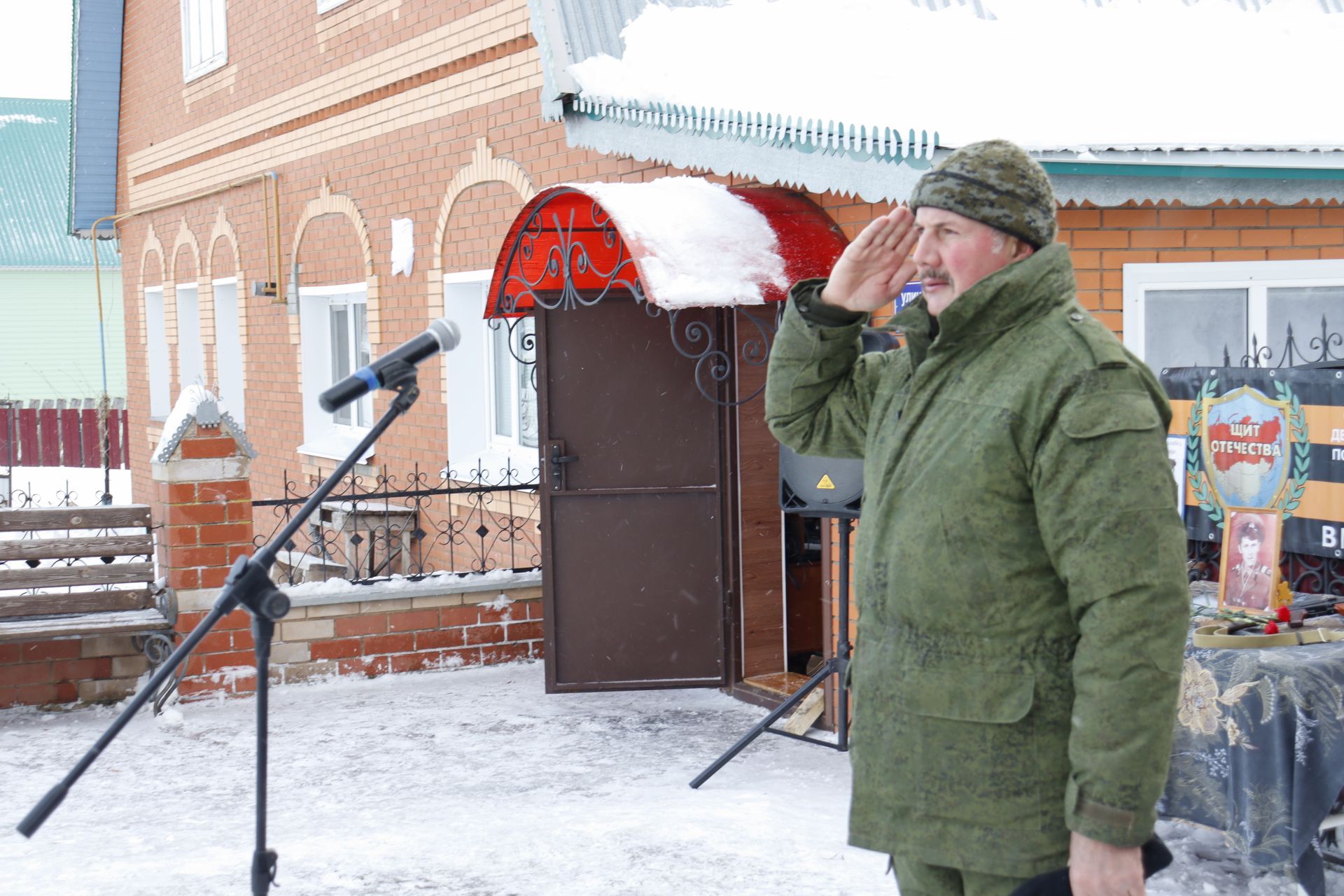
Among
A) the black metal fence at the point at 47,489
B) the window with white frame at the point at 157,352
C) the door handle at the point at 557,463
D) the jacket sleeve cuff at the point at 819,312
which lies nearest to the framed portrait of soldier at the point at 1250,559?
the jacket sleeve cuff at the point at 819,312

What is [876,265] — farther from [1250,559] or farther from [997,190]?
[1250,559]

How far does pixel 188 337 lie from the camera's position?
1482cm

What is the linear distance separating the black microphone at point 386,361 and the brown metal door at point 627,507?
12.3 feet

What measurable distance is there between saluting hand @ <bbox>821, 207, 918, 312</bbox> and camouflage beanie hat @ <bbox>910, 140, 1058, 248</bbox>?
7.5 inches

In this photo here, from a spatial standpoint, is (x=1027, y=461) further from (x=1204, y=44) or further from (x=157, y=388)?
(x=157, y=388)

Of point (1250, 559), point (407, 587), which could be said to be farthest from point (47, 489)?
point (1250, 559)

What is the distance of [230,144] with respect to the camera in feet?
42.9

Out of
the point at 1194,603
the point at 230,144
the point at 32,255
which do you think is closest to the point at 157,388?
the point at 230,144

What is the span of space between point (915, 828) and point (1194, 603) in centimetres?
238

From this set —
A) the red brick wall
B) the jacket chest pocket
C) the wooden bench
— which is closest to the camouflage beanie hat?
the jacket chest pocket

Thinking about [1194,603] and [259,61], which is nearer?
[1194,603]

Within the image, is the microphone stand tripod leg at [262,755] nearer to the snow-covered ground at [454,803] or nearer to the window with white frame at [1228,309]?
the snow-covered ground at [454,803]

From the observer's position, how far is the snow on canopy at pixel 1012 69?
5121mm

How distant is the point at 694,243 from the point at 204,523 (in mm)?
2812
